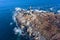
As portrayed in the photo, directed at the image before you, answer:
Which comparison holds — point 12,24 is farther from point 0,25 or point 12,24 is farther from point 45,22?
point 45,22

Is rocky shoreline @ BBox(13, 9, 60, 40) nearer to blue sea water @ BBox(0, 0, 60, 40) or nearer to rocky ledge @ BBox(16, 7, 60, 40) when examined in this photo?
rocky ledge @ BBox(16, 7, 60, 40)

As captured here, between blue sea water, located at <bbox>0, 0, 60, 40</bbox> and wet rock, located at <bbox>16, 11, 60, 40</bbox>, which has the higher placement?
blue sea water, located at <bbox>0, 0, 60, 40</bbox>

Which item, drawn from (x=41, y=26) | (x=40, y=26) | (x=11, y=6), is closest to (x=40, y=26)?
(x=40, y=26)

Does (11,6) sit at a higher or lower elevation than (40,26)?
higher


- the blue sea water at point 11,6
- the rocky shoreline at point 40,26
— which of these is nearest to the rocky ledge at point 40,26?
the rocky shoreline at point 40,26

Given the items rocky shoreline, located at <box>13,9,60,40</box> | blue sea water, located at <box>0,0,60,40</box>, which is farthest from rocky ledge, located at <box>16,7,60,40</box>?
blue sea water, located at <box>0,0,60,40</box>

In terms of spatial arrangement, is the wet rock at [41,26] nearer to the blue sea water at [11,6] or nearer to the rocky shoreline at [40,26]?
the rocky shoreline at [40,26]

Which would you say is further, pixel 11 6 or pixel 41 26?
pixel 11 6

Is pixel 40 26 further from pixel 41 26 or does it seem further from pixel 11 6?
pixel 11 6
